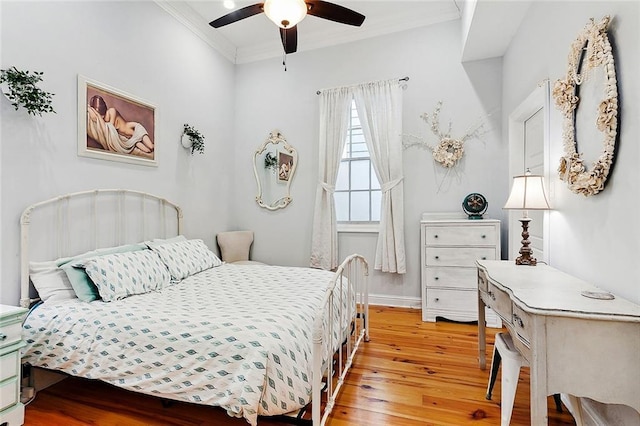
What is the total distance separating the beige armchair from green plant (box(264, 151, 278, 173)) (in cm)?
92

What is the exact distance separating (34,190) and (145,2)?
2.08 m

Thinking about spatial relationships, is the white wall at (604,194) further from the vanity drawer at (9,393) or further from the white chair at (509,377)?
the vanity drawer at (9,393)

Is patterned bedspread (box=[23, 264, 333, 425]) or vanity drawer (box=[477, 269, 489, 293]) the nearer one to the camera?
patterned bedspread (box=[23, 264, 333, 425])

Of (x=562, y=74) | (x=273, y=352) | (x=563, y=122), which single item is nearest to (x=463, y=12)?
(x=562, y=74)

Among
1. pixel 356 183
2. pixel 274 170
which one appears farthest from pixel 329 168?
pixel 274 170

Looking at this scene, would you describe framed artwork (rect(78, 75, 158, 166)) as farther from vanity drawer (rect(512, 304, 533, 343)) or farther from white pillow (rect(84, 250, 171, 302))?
vanity drawer (rect(512, 304, 533, 343))

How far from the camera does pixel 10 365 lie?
1.70 meters

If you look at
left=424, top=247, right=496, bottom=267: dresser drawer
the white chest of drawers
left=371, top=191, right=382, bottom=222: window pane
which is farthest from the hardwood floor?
left=371, top=191, right=382, bottom=222: window pane

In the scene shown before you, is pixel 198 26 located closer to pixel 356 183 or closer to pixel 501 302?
pixel 356 183

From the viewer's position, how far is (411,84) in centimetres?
375

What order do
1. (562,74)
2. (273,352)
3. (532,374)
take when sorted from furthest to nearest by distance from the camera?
(562,74), (273,352), (532,374)

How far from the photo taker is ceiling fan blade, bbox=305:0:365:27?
2227mm

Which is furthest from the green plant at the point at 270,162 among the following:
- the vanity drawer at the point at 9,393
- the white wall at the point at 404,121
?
the vanity drawer at the point at 9,393

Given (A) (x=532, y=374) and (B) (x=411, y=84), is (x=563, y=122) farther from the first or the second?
(B) (x=411, y=84)
